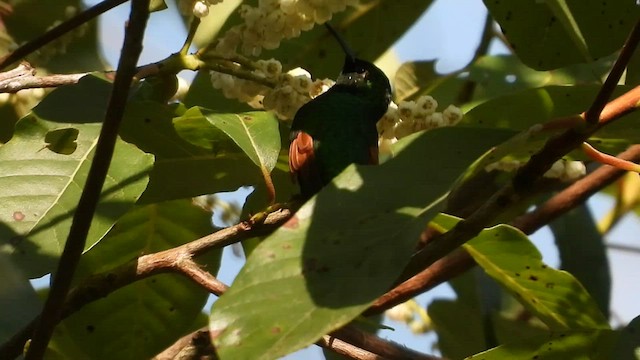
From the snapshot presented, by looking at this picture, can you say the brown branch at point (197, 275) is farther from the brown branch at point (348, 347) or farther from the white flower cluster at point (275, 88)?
the white flower cluster at point (275, 88)

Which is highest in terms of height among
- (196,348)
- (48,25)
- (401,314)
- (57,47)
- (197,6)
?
(48,25)

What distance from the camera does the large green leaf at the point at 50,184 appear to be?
1.50m

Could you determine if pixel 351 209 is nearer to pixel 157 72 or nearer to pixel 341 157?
pixel 157 72

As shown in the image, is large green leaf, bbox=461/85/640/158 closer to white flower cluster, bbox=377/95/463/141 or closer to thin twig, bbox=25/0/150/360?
white flower cluster, bbox=377/95/463/141

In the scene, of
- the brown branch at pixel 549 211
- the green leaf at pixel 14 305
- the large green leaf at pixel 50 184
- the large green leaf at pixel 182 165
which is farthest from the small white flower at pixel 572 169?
the green leaf at pixel 14 305

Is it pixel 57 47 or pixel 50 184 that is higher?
pixel 57 47

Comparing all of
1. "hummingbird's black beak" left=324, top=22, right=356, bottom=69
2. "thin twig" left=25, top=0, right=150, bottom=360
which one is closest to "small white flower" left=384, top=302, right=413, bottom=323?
"hummingbird's black beak" left=324, top=22, right=356, bottom=69

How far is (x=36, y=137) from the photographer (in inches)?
65.8

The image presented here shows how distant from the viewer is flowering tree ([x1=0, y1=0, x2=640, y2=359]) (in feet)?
3.81

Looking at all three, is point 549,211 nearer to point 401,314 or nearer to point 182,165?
point 401,314

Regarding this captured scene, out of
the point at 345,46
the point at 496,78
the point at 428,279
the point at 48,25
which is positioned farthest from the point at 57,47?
the point at 496,78

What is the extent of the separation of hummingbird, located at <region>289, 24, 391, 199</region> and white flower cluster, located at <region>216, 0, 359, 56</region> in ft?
0.82

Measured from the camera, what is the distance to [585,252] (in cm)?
265

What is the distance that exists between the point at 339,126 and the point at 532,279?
34.6 inches
